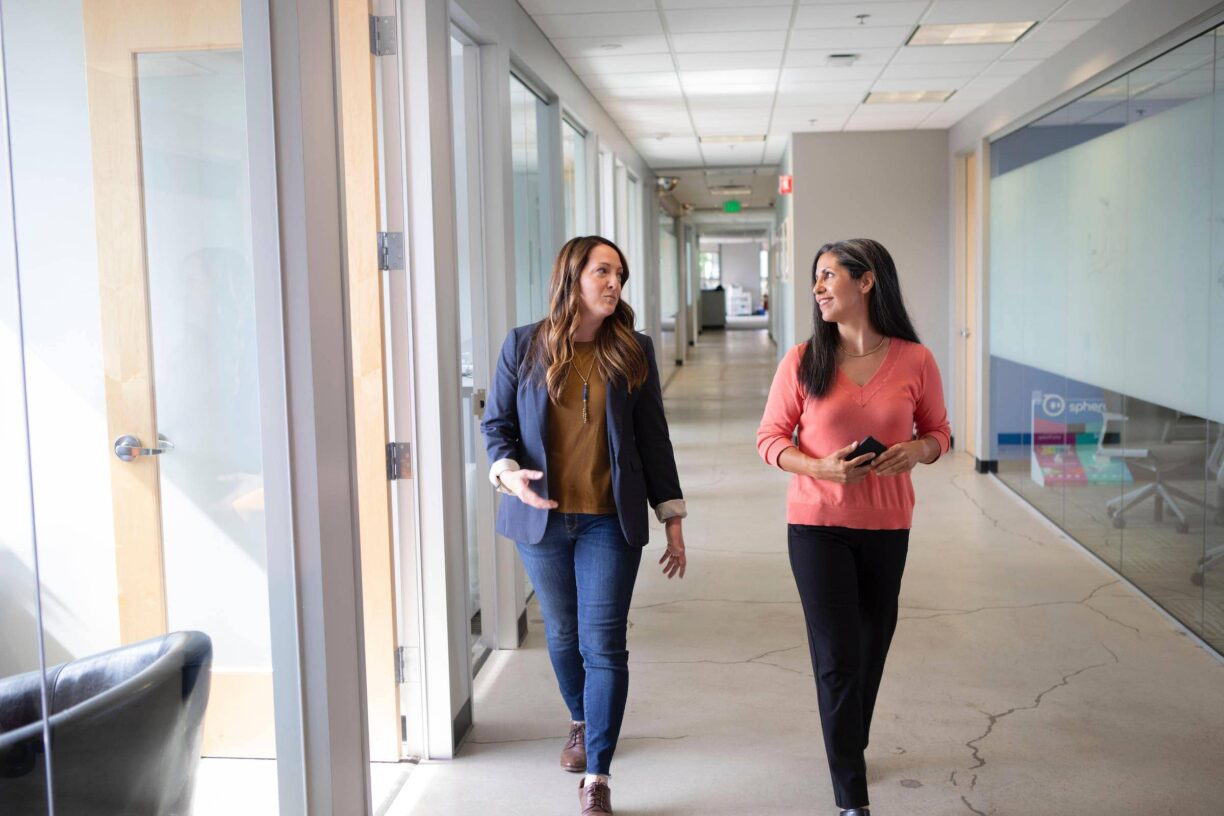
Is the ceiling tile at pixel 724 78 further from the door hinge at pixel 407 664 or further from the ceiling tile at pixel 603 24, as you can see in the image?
the door hinge at pixel 407 664

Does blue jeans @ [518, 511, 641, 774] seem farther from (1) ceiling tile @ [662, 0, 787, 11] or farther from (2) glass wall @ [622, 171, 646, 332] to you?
(2) glass wall @ [622, 171, 646, 332]

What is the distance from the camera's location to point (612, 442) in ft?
10.0

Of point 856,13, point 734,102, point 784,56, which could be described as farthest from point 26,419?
point 734,102

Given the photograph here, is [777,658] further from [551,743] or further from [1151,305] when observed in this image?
[1151,305]

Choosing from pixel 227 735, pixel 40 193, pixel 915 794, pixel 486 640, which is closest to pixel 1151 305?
pixel 915 794

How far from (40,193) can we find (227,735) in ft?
3.91

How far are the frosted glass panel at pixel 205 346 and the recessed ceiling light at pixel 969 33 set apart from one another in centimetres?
496

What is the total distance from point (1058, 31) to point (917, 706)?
417 centimetres

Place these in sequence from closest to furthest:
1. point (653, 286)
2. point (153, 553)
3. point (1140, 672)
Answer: point (153, 553) → point (1140, 672) → point (653, 286)

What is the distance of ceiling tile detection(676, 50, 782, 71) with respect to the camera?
279 inches

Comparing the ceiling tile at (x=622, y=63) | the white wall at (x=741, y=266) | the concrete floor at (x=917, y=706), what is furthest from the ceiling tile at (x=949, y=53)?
the white wall at (x=741, y=266)

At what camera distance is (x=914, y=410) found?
123 inches

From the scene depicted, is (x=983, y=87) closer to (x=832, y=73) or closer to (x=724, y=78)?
(x=832, y=73)

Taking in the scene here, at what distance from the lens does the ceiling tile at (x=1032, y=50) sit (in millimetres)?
6719
